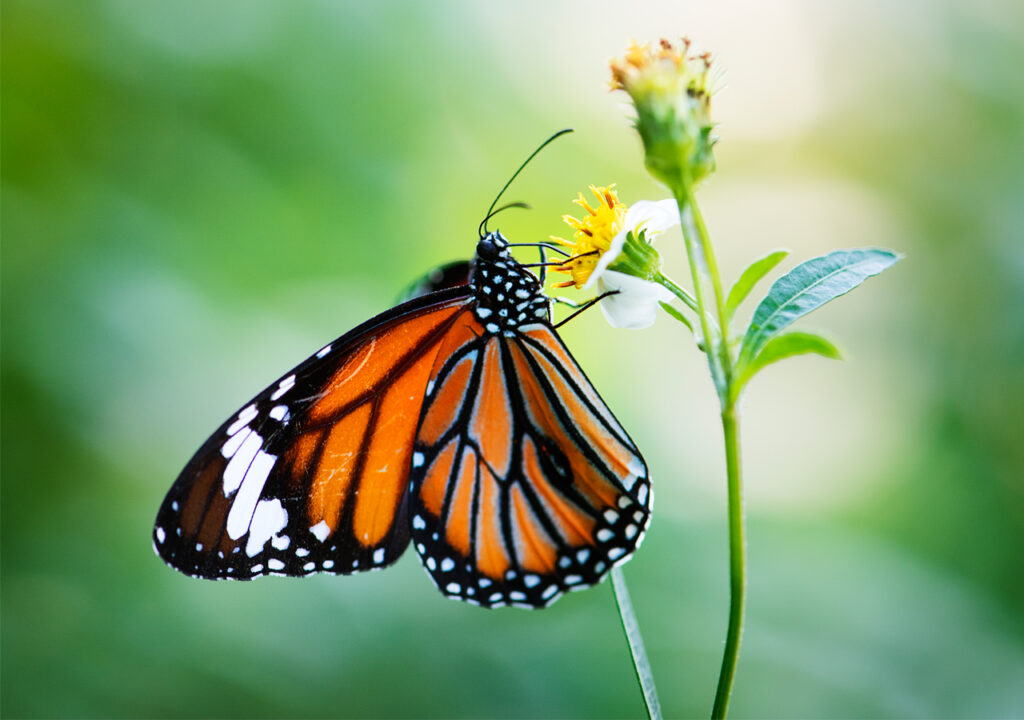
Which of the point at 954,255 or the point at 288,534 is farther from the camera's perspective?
the point at 954,255

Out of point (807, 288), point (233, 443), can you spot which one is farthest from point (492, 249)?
point (807, 288)

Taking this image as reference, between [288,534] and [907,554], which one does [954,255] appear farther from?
[288,534]

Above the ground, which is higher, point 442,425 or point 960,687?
point 442,425

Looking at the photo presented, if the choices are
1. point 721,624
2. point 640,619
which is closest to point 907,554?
point 721,624

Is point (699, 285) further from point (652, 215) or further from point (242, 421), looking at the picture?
point (242, 421)

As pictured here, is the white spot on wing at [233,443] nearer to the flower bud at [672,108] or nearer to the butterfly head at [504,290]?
the butterfly head at [504,290]

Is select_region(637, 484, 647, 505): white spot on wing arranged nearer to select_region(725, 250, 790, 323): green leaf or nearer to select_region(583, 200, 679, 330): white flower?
select_region(583, 200, 679, 330): white flower

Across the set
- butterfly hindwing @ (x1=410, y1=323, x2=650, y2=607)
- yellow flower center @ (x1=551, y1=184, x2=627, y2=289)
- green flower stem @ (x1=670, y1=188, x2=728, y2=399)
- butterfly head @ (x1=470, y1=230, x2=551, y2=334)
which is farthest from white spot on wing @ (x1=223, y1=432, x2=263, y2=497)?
green flower stem @ (x1=670, y1=188, x2=728, y2=399)
